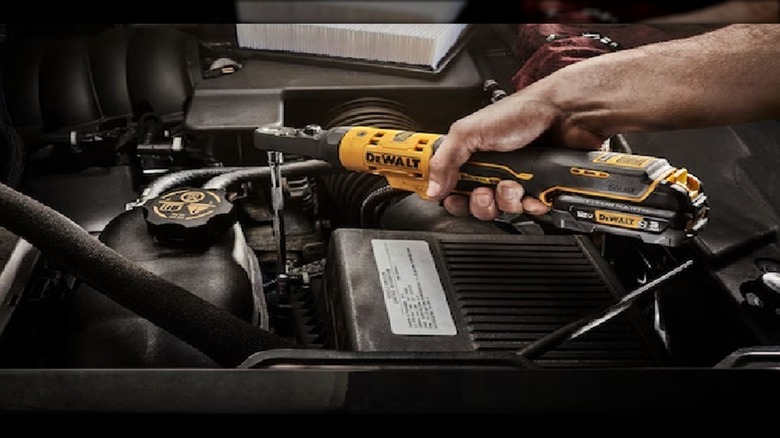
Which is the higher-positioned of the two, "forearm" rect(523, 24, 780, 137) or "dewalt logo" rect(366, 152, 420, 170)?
"forearm" rect(523, 24, 780, 137)

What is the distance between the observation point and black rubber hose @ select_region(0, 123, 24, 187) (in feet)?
3.41

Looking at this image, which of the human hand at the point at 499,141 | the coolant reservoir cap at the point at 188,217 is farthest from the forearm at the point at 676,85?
the coolant reservoir cap at the point at 188,217

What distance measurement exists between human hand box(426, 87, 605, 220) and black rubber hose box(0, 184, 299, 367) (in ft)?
0.91

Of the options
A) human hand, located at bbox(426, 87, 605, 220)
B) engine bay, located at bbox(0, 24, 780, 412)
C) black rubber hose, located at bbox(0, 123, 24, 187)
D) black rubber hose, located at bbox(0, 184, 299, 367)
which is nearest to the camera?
engine bay, located at bbox(0, 24, 780, 412)

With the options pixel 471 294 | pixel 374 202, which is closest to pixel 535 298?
pixel 471 294

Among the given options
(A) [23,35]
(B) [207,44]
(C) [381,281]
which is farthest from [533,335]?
(A) [23,35]

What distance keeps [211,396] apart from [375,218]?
0.57 meters

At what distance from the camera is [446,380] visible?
1.86 ft

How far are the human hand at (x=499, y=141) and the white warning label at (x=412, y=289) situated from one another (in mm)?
74

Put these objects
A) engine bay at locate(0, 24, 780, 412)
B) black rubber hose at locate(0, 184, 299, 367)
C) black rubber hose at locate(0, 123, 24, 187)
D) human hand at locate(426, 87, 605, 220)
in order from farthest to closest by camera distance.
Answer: black rubber hose at locate(0, 123, 24, 187)
human hand at locate(426, 87, 605, 220)
black rubber hose at locate(0, 184, 299, 367)
engine bay at locate(0, 24, 780, 412)

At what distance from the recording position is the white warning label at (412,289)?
2.61 feet

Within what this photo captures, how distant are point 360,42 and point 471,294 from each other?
475 mm

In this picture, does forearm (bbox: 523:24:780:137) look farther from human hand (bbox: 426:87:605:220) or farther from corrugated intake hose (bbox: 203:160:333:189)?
corrugated intake hose (bbox: 203:160:333:189)

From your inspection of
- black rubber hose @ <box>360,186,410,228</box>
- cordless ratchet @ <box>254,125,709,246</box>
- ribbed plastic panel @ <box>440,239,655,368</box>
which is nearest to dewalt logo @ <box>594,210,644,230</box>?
cordless ratchet @ <box>254,125,709,246</box>
